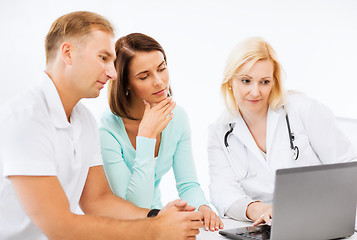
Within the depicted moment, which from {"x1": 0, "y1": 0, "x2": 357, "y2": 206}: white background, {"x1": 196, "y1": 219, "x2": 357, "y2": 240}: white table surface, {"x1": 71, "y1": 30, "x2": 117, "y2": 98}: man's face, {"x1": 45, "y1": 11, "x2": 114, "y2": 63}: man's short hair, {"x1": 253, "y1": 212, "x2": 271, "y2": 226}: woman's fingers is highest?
{"x1": 0, "y1": 0, "x2": 357, "y2": 206}: white background

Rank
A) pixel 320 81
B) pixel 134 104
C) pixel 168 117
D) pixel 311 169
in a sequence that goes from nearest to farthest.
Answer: pixel 311 169 < pixel 168 117 < pixel 134 104 < pixel 320 81

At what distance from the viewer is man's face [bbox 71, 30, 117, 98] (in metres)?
1.73

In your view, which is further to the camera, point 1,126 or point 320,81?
point 320,81

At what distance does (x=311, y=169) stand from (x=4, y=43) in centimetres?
293

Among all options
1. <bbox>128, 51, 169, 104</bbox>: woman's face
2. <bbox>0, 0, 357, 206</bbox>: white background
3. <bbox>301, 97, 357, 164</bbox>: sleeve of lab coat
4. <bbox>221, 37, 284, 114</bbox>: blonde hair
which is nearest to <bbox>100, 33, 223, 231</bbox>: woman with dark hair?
<bbox>128, 51, 169, 104</bbox>: woman's face

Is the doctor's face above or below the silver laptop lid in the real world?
above

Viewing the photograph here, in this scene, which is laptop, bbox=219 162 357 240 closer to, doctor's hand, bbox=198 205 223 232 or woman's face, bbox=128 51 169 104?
doctor's hand, bbox=198 205 223 232

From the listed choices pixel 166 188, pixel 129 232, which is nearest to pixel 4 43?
pixel 166 188

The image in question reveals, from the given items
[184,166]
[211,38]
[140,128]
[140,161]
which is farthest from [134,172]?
[211,38]

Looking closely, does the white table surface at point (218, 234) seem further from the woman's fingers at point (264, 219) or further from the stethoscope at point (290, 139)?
the stethoscope at point (290, 139)

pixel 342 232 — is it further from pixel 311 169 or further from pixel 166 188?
pixel 166 188

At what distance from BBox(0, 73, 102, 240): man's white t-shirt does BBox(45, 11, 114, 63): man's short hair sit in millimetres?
126

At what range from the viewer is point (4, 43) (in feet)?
12.0

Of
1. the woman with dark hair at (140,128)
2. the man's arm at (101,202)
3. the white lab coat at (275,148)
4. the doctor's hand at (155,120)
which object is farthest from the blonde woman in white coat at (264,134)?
the man's arm at (101,202)
